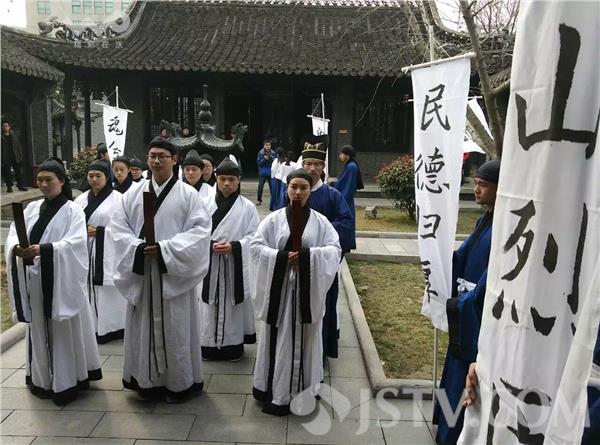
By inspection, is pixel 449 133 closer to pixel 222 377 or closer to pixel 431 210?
pixel 431 210

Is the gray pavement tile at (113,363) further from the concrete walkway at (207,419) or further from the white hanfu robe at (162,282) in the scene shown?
the white hanfu robe at (162,282)

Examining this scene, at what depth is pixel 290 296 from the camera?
3.92 meters

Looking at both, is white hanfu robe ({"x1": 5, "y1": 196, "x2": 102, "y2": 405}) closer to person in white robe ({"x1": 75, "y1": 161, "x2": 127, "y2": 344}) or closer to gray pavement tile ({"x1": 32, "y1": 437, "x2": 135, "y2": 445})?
gray pavement tile ({"x1": 32, "y1": 437, "x2": 135, "y2": 445})

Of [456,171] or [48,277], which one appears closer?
[456,171]

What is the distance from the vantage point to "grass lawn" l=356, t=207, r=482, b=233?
12.0 meters

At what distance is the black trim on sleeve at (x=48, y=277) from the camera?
3.93 metres

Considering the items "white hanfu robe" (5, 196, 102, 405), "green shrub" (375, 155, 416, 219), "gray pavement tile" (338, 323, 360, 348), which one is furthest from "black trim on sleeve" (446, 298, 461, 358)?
"green shrub" (375, 155, 416, 219)

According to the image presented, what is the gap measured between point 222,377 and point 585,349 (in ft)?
12.4

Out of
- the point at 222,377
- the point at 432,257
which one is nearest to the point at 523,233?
the point at 432,257

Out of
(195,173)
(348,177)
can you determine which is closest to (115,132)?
(195,173)

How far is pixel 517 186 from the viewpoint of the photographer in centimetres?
174

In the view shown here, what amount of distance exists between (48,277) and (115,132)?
596 cm

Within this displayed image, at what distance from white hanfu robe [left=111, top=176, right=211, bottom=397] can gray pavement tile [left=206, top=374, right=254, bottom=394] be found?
0.31m

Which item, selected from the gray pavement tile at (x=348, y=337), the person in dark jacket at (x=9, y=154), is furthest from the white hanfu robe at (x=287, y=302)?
the person in dark jacket at (x=9, y=154)
